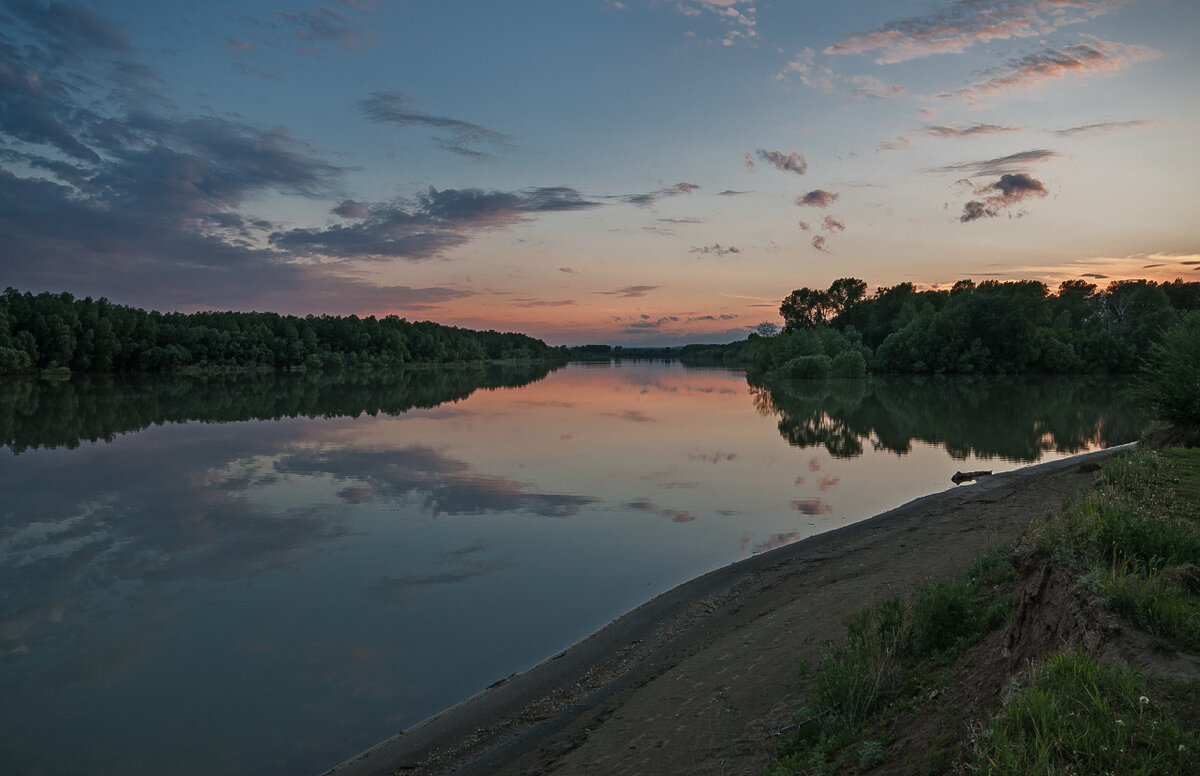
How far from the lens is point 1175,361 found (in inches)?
701

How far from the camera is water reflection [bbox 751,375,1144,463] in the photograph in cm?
2902

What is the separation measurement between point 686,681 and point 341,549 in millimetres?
9040

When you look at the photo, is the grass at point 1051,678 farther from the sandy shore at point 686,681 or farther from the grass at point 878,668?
the sandy shore at point 686,681

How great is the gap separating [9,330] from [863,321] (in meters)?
126

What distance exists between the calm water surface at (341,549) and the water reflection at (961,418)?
0.46 metres

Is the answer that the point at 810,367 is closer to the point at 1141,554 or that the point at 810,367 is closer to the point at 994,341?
the point at 994,341

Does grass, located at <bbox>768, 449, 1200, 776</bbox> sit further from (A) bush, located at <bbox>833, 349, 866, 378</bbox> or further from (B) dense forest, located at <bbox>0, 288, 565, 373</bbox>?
(B) dense forest, located at <bbox>0, 288, 565, 373</bbox>

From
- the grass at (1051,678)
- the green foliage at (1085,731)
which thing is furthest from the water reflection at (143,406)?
the green foliage at (1085,731)

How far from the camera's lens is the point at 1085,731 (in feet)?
11.7

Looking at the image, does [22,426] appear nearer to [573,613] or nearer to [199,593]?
[199,593]

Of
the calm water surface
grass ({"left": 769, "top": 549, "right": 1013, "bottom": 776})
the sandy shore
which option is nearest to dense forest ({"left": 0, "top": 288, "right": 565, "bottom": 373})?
the calm water surface

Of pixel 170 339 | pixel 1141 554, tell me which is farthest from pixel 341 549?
pixel 170 339

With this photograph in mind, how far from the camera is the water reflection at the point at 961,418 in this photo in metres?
29.0

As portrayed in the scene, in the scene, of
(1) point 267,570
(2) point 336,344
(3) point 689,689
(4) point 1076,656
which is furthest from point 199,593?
(2) point 336,344
